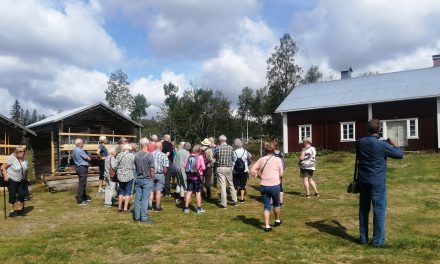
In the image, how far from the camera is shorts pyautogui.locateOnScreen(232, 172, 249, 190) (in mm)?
11698

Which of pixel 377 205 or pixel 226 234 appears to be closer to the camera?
pixel 377 205

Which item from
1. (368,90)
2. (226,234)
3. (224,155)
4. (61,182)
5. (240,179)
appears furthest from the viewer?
(368,90)

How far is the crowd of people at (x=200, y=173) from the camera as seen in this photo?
23.3 feet

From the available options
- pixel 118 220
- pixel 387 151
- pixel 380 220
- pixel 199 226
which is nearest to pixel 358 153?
pixel 387 151

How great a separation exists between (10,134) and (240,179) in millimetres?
15140

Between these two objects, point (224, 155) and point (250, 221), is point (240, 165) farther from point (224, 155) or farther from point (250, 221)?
point (250, 221)

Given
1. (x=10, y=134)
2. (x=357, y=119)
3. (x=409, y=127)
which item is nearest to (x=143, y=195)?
(x=10, y=134)

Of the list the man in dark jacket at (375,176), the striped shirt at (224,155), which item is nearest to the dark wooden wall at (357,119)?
the striped shirt at (224,155)

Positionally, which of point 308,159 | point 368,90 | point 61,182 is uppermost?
point 368,90

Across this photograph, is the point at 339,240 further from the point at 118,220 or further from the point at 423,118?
the point at 423,118

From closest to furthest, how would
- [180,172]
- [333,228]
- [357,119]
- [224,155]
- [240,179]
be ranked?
[333,228]
[224,155]
[180,172]
[240,179]
[357,119]

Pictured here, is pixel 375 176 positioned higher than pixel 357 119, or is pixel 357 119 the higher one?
pixel 357 119

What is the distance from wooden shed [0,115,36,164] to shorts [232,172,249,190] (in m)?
13.5

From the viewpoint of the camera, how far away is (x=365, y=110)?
26766 millimetres
